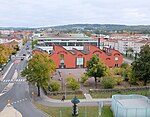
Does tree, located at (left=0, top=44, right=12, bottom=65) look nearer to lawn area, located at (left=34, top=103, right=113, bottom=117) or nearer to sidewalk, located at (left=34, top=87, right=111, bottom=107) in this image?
sidewalk, located at (left=34, top=87, right=111, bottom=107)

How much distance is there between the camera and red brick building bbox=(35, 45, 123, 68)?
74.8 m

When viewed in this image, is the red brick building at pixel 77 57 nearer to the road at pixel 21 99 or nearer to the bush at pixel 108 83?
the road at pixel 21 99

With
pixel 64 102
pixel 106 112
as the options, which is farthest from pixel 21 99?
pixel 106 112

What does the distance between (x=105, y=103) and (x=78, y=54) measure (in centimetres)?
3862

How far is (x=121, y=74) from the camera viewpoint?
59625 millimetres

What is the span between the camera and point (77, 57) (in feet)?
249

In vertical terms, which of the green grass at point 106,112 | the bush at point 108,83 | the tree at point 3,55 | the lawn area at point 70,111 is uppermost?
the tree at point 3,55

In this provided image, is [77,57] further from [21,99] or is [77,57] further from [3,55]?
[21,99]

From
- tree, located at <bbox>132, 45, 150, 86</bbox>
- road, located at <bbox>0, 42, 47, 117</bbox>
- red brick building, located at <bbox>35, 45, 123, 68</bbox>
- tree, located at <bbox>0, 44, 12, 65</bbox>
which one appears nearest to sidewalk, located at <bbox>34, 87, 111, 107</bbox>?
road, located at <bbox>0, 42, 47, 117</bbox>

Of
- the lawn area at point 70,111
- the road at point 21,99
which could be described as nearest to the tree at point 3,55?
the road at point 21,99

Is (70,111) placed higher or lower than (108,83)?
lower

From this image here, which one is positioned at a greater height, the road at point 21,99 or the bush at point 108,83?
the bush at point 108,83

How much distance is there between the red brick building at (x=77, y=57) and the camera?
74.8m

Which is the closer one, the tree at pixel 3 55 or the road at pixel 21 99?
the road at pixel 21 99
